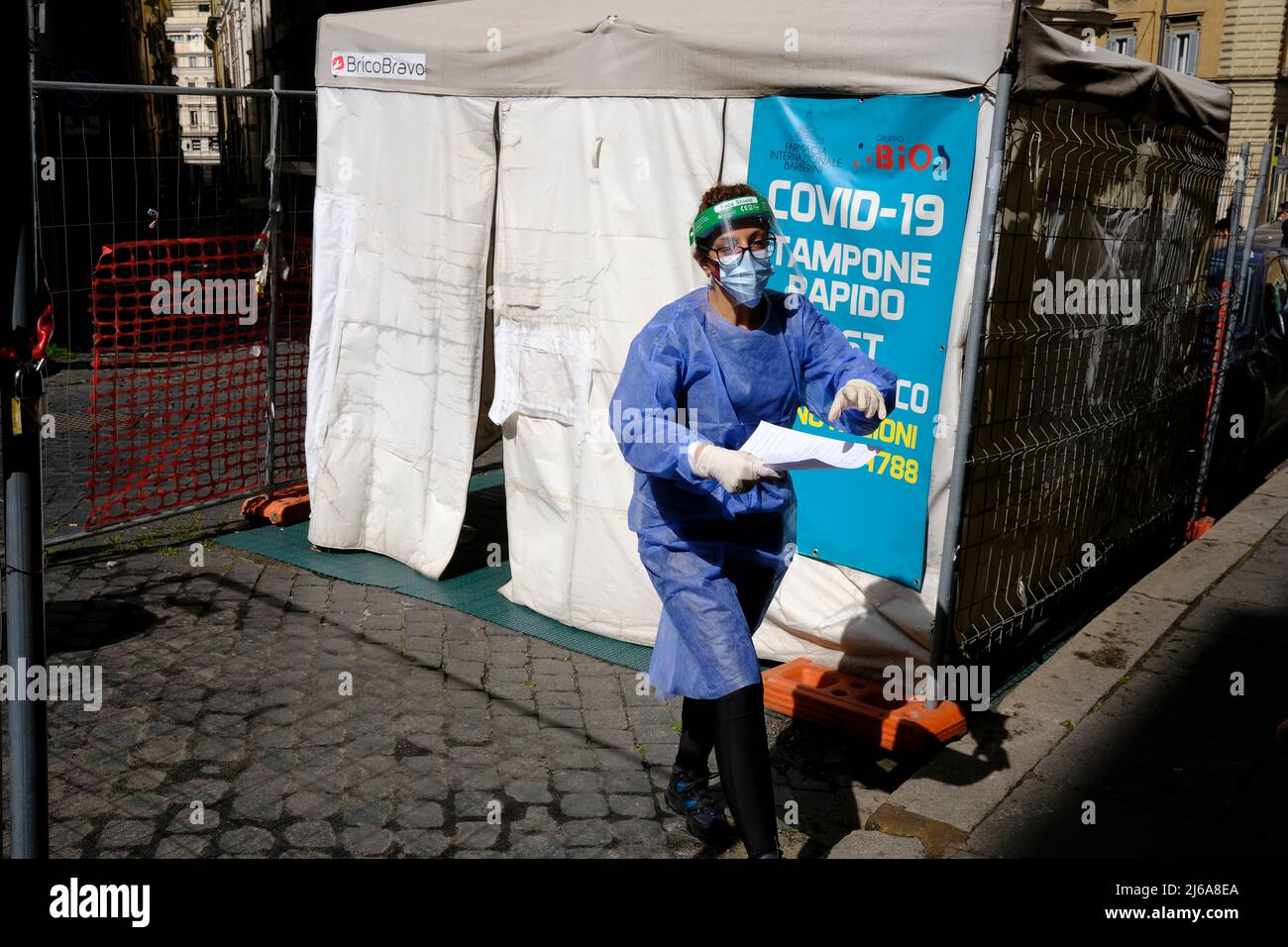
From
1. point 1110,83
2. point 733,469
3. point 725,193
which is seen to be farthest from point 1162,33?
point 733,469

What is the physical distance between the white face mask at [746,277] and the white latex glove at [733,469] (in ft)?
1.98

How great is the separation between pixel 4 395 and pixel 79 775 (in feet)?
8.40

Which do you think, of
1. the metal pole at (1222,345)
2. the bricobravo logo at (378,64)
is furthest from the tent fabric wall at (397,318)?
the metal pole at (1222,345)

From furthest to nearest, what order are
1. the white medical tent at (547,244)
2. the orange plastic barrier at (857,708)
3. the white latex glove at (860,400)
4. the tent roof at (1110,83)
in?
the white medical tent at (547,244), the orange plastic barrier at (857,708), the tent roof at (1110,83), the white latex glove at (860,400)

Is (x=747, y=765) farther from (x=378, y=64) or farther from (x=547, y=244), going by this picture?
(x=378, y=64)

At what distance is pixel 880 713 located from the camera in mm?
4758

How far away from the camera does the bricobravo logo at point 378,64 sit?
6363 mm

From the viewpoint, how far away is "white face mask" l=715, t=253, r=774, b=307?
364cm

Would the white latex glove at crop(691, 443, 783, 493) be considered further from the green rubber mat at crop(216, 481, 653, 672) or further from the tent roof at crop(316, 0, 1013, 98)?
the green rubber mat at crop(216, 481, 653, 672)

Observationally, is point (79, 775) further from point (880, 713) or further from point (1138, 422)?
point (1138, 422)

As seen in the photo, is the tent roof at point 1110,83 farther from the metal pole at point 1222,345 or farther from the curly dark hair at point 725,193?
the curly dark hair at point 725,193

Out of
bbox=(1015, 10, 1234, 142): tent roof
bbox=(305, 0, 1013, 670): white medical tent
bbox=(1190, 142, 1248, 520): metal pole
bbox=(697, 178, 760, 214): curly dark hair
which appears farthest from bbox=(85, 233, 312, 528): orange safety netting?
bbox=(1190, 142, 1248, 520): metal pole
